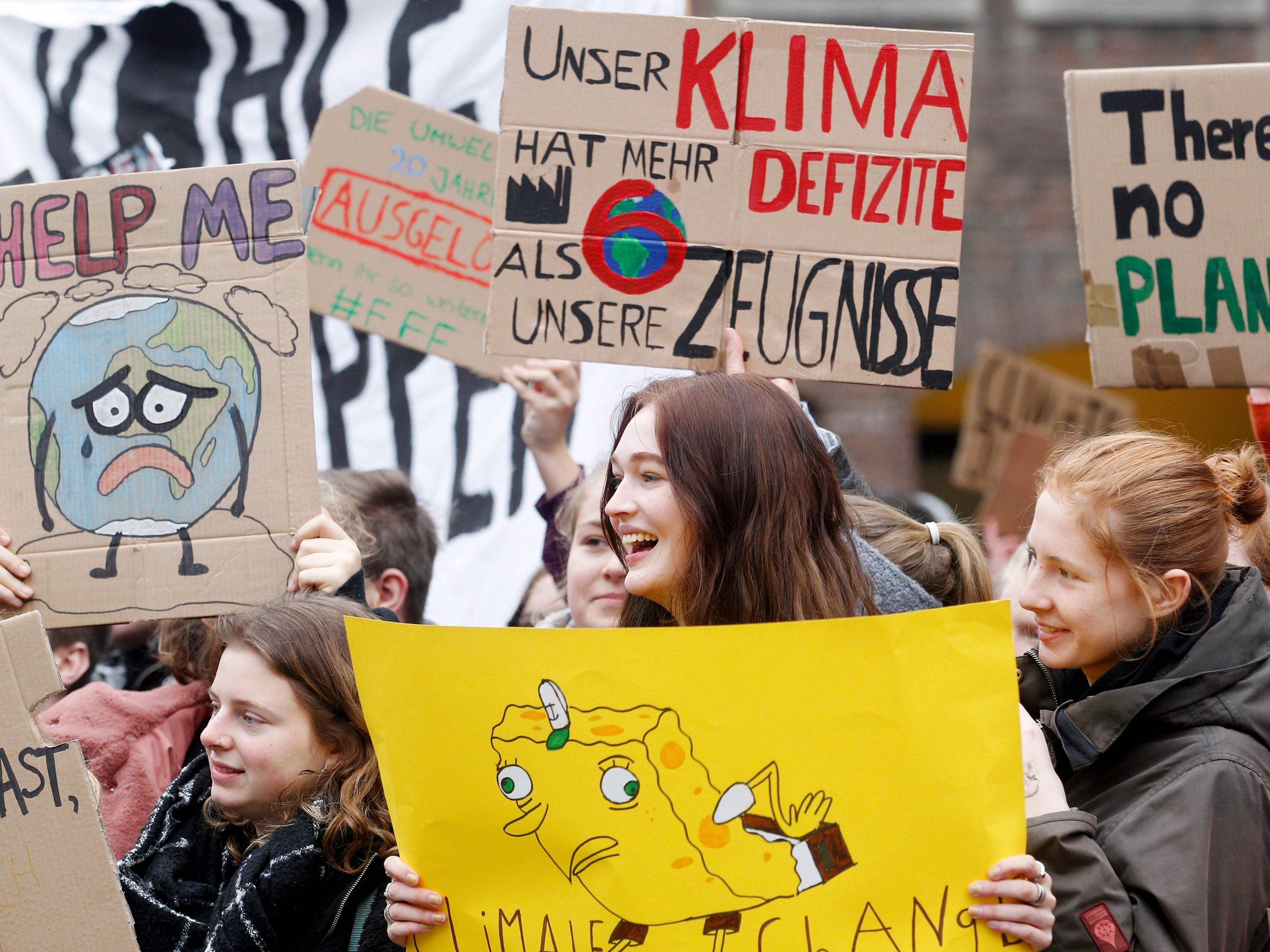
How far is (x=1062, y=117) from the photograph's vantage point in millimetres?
8055

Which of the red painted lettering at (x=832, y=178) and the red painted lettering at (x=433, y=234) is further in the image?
the red painted lettering at (x=433, y=234)

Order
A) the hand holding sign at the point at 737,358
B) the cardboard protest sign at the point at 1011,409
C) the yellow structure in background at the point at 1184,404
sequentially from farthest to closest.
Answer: the yellow structure in background at the point at 1184,404 → the cardboard protest sign at the point at 1011,409 → the hand holding sign at the point at 737,358

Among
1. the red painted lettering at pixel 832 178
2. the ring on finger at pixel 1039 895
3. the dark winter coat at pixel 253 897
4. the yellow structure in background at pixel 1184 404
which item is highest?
the yellow structure in background at pixel 1184 404

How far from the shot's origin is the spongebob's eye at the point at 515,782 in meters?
1.54

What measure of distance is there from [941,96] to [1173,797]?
1.30 meters

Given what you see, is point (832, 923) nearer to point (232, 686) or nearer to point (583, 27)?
point (232, 686)

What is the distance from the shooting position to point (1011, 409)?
4.88 meters

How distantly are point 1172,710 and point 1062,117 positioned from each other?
707 cm

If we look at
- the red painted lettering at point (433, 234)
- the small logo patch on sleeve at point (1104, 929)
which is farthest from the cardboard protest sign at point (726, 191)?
the small logo patch on sleeve at point (1104, 929)

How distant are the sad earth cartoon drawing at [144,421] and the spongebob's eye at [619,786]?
2.96 ft

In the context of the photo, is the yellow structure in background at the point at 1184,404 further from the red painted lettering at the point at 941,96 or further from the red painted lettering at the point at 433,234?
the red painted lettering at the point at 941,96

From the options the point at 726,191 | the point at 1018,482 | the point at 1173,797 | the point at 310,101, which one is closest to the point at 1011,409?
the point at 1018,482

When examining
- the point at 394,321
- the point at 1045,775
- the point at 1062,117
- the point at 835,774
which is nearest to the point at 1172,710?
the point at 1045,775

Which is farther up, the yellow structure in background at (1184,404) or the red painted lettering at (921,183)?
the yellow structure in background at (1184,404)
